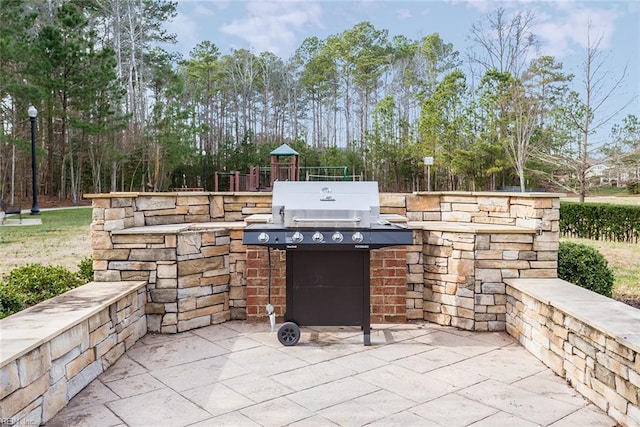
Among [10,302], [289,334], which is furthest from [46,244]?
[289,334]

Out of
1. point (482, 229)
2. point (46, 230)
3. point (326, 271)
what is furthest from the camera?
point (46, 230)

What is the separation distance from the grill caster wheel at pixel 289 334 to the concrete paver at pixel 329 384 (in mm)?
54

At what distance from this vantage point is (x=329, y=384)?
2.63 metres

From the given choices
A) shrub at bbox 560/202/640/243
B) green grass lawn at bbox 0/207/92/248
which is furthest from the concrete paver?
shrub at bbox 560/202/640/243

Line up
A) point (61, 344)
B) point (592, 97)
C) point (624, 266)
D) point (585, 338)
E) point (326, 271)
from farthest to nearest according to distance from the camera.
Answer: point (592, 97)
point (624, 266)
point (326, 271)
point (585, 338)
point (61, 344)

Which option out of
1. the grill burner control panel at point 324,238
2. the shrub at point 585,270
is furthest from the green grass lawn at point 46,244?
the shrub at point 585,270

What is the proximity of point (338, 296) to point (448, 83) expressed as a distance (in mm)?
15315

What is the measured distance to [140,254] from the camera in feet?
11.5

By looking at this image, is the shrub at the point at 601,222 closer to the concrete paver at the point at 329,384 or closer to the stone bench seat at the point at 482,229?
the stone bench seat at the point at 482,229

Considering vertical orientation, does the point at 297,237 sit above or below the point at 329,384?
above

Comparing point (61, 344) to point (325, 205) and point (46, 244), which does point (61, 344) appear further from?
point (46, 244)

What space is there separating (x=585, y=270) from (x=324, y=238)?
2458 millimetres

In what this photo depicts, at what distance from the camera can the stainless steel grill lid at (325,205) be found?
3160 mm

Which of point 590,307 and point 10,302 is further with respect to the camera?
point 10,302
